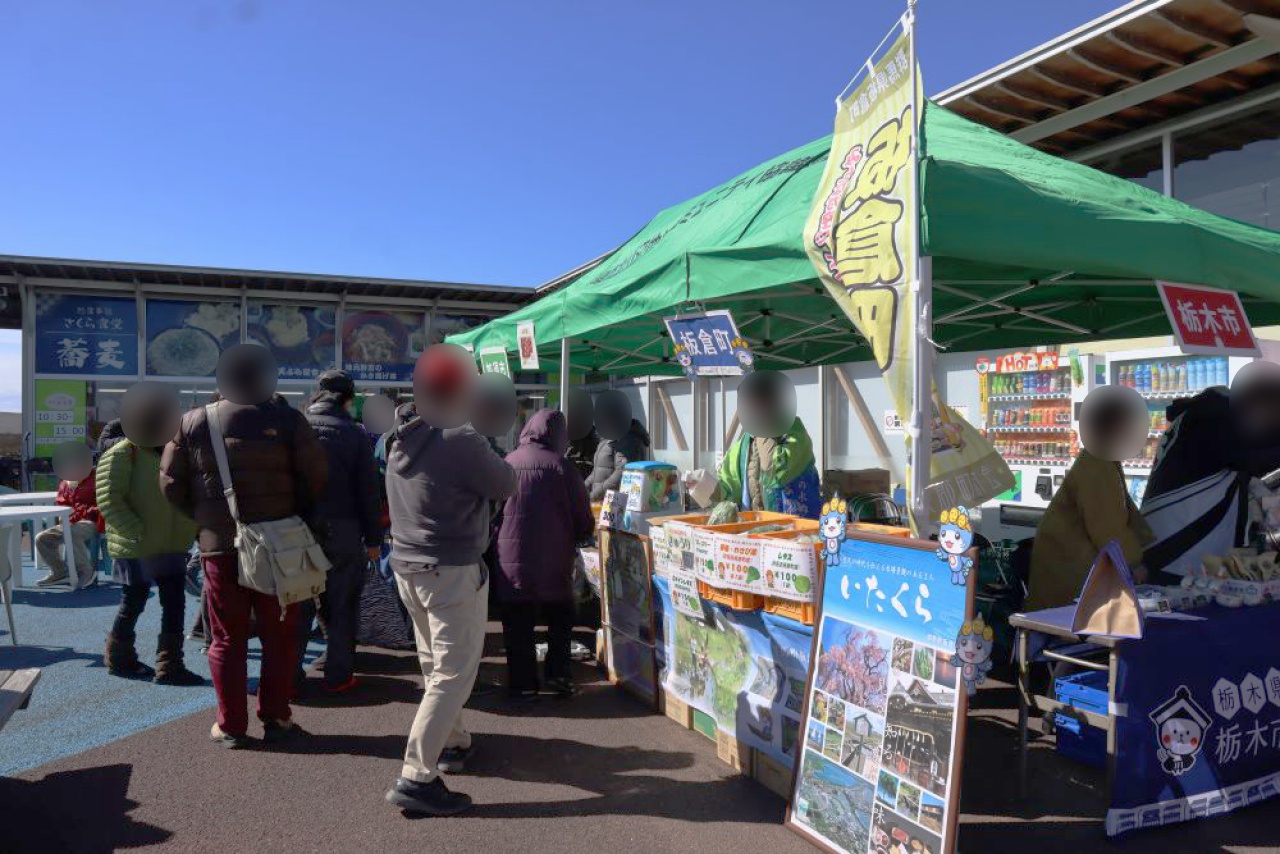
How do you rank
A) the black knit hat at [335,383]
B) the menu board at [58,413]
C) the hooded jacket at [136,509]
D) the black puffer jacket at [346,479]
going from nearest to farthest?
1. the black puffer jacket at [346,479]
2. the black knit hat at [335,383]
3. the hooded jacket at [136,509]
4. the menu board at [58,413]

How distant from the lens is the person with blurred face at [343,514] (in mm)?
4762

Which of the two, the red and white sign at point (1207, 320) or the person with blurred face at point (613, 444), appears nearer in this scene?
the red and white sign at point (1207, 320)

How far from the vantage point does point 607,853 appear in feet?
10.1

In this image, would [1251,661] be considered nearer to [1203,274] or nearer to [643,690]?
[1203,274]

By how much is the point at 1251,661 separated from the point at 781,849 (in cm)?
212

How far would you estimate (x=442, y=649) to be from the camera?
339 cm

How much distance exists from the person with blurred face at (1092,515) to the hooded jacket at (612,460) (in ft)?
9.47

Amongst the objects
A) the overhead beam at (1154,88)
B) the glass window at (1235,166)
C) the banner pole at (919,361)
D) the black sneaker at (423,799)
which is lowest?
the black sneaker at (423,799)

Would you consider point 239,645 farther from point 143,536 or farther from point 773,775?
point 773,775

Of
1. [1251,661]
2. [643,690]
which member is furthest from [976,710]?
[643,690]

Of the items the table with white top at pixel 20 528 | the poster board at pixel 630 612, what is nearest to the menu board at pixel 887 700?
the poster board at pixel 630 612

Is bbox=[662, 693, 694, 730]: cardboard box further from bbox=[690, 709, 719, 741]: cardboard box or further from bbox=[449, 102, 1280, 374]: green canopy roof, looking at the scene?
bbox=[449, 102, 1280, 374]: green canopy roof

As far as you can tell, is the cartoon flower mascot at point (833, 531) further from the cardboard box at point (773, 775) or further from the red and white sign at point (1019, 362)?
the red and white sign at point (1019, 362)

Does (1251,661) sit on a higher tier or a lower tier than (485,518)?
lower
